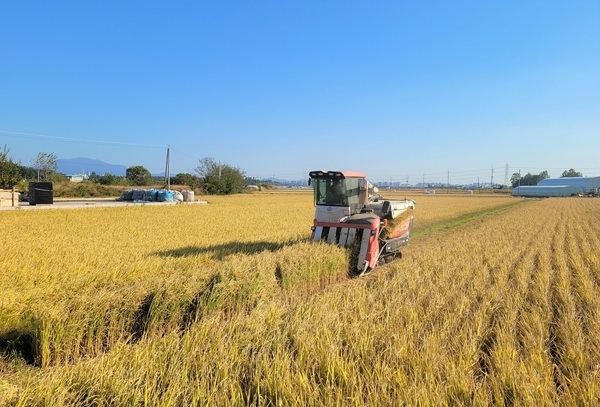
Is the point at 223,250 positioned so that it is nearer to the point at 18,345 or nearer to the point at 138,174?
the point at 18,345

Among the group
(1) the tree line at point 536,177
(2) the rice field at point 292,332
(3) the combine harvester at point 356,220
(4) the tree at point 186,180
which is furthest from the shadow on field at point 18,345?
(1) the tree line at point 536,177

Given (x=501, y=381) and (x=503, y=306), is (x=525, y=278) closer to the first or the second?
(x=503, y=306)

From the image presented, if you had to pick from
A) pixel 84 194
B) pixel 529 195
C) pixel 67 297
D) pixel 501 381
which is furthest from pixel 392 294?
pixel 529 195

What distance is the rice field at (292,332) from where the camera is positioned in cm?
277

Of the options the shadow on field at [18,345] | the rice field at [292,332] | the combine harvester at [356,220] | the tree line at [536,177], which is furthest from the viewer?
the tree line at [536,177]

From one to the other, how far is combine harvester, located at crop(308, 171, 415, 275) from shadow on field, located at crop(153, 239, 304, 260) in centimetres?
160

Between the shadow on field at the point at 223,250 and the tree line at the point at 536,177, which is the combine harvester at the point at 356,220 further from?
the tree line at the point at 536,177

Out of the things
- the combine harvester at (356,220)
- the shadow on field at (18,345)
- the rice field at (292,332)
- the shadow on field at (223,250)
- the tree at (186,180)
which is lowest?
the shadow on field at (18,345)

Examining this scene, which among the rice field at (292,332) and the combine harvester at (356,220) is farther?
the combine harvester at (356,220)

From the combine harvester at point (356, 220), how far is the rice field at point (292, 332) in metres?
0.71

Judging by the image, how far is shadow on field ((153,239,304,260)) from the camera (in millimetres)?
9633

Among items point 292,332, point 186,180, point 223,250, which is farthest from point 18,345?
point 186,180

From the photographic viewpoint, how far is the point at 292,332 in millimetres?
3762

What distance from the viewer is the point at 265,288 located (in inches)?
243
